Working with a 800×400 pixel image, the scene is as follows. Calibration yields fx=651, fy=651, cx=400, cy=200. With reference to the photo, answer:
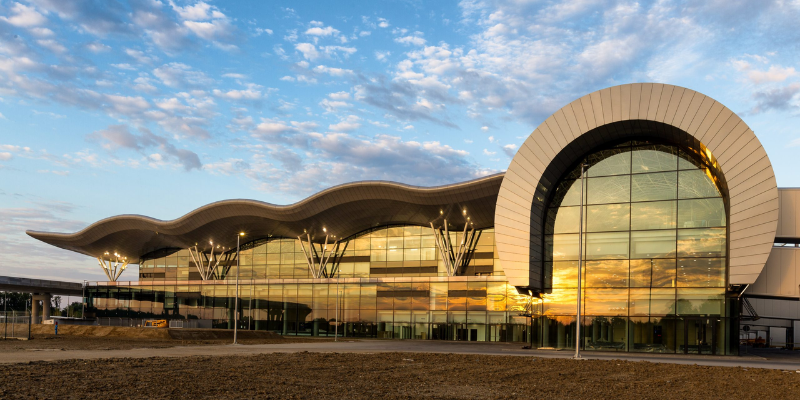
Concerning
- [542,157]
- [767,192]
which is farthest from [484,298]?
[767,192]

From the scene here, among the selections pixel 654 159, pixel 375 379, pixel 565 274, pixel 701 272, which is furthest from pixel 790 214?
pixel 375 379

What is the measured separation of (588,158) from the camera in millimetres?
43500

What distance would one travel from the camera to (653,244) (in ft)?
133

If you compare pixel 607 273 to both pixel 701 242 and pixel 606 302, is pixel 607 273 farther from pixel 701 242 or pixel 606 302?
pixel 701 242

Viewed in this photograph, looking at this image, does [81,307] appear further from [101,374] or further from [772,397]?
[772,397]

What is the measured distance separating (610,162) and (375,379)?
91.3ft

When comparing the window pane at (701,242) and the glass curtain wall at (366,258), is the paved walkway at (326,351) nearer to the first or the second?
the window pane at (701,242)

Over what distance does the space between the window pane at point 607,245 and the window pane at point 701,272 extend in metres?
3.44

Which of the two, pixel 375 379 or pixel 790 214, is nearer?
pixel 375 379

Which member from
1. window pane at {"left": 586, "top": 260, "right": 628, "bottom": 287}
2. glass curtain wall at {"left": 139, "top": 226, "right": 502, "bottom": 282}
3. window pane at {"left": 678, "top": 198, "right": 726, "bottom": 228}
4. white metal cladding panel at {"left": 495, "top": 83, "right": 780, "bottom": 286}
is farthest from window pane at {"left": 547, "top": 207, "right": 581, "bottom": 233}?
glass curtain wall at {"left": 139, "top": 226, "right": 502, "bottom": 282}

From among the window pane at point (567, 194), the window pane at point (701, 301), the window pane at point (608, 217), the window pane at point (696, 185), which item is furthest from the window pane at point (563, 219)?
the window pane at point (701, 301)

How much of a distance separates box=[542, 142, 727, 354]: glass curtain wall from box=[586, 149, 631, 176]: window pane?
0.06 meters

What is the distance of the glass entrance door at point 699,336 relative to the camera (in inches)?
1517

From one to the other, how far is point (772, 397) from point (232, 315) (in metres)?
67.2
